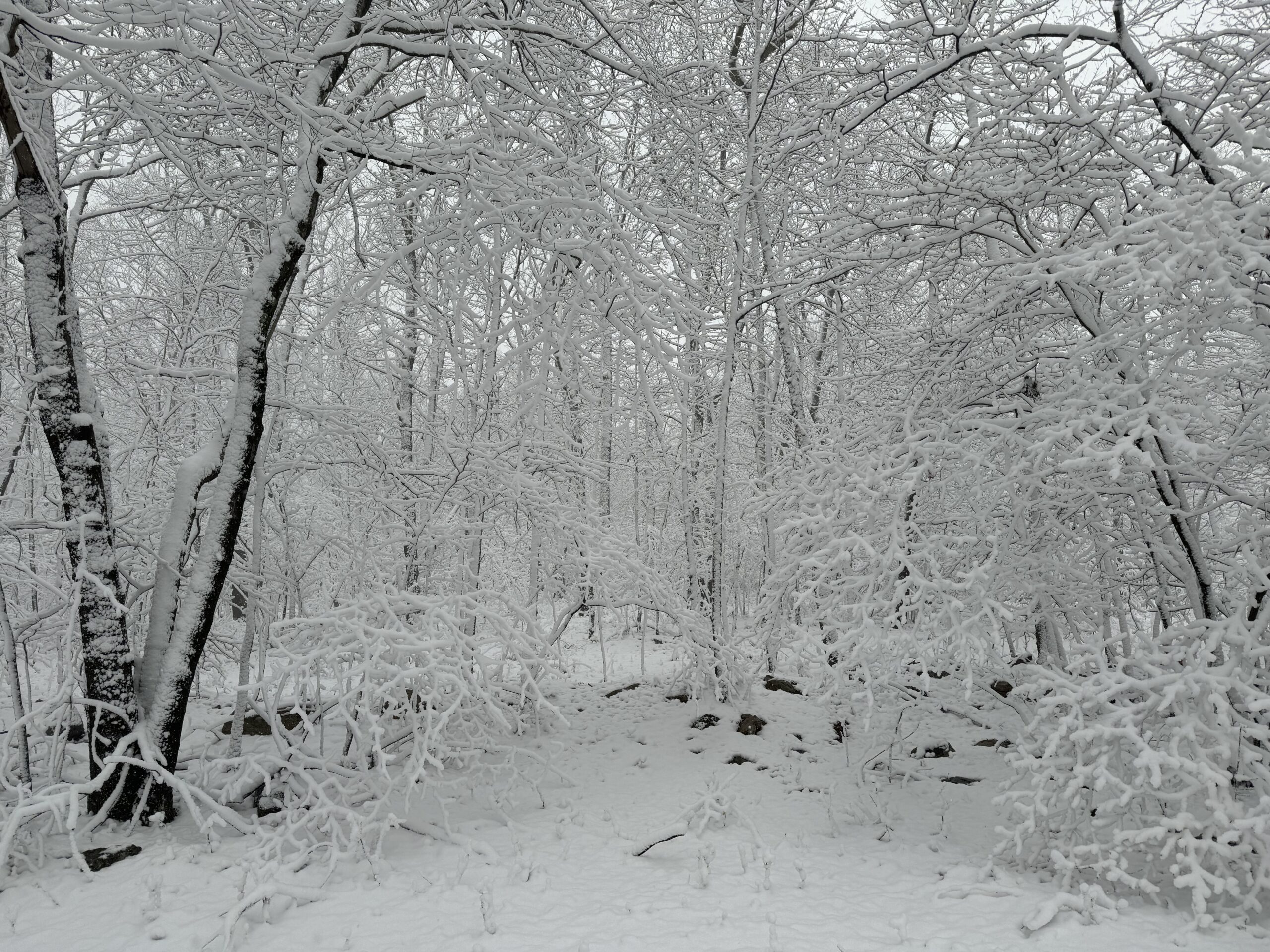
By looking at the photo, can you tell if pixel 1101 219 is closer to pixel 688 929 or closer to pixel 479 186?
pixel 479 186

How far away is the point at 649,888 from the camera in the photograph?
479 cm

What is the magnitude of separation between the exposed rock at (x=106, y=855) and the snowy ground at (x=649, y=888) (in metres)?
0.07

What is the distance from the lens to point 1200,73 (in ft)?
19.0

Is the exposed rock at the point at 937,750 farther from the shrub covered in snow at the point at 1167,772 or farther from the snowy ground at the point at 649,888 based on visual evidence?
the shrub covered in snow at the point at 1167,772

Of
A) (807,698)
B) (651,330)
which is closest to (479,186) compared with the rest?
(651,330)

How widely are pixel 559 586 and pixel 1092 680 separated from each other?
5808 mm

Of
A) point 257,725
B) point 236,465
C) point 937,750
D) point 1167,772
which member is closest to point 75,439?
point 236,465

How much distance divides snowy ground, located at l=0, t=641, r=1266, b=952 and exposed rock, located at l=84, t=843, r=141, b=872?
0.22ft

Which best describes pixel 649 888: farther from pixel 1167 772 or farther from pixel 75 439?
pixel 75 439

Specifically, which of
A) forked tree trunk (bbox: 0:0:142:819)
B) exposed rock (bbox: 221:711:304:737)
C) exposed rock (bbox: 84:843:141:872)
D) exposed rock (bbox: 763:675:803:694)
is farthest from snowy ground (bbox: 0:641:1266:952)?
exposed rock (bbox: 221:711:304:737)

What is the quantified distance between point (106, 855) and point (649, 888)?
135 inches

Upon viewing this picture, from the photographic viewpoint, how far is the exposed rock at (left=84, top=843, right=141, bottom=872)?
4711 millimetres

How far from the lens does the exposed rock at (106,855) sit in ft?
15.5

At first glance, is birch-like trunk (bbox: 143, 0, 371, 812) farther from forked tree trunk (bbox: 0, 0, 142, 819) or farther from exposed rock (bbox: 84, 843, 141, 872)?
exposed rock (bbox: 84, 843, 141, 872)
